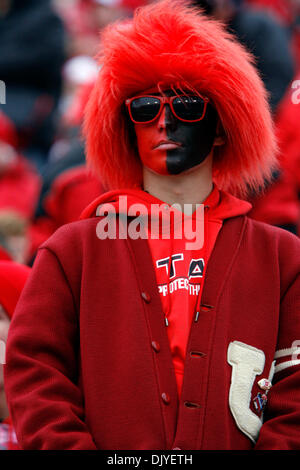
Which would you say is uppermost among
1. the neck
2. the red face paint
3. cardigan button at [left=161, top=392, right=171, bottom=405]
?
the red face paint

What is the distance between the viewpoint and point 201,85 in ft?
8.26

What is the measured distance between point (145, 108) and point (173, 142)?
0.45ft

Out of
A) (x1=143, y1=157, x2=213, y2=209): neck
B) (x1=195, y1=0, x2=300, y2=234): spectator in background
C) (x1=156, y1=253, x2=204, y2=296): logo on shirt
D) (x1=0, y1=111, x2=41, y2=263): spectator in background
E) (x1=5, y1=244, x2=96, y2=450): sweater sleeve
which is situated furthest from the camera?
(x1=0, y1=111, x2=41, y2=263): spectator in background

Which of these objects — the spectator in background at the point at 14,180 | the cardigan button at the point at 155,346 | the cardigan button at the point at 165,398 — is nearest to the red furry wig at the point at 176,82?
the cardigan button at the point at 155,346

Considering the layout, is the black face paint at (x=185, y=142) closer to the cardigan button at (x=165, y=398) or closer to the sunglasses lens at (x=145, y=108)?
the sunglasses lens at (x=145, y=108)

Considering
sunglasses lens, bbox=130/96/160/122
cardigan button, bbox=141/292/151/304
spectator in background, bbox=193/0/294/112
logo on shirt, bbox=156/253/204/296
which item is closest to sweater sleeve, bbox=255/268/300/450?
logo on shirt, bbox=156/253/204/296

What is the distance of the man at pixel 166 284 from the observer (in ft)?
7.48

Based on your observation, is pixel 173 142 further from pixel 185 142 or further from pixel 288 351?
pixel 288 351

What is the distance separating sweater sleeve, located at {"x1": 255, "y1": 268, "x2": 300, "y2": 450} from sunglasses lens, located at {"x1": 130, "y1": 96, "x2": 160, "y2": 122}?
0.67m

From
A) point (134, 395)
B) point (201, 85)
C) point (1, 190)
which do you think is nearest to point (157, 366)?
point (134, 395)

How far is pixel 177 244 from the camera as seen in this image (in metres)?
2.52

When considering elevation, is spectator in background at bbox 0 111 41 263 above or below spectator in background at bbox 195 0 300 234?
below

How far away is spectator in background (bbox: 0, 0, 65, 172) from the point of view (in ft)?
22.7

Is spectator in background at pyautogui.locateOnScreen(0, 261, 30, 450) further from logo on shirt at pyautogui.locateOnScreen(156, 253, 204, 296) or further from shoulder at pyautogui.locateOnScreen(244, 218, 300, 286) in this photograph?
shoulder at pyautogui.locateOnScreen(244, 218, 300, 286)
